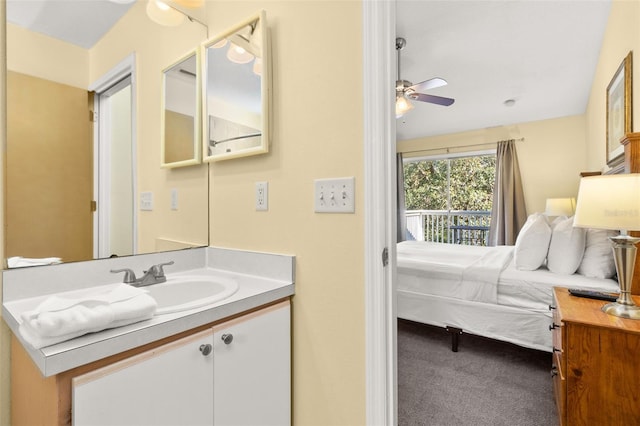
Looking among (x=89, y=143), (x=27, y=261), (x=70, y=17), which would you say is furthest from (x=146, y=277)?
(x=70, y=17)

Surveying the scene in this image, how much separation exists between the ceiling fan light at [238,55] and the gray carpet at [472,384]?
1.89 m

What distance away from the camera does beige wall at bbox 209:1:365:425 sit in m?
1.04

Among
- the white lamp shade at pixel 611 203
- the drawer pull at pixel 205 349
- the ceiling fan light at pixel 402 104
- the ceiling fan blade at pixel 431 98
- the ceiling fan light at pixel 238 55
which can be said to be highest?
the ceiling fan blade at pixel 431 98

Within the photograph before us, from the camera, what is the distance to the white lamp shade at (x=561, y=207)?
3984 mm

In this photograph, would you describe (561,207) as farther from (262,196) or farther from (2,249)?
(2,249)

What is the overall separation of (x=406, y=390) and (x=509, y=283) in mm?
1015

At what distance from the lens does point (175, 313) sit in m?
0.85

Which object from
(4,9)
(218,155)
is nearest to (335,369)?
(218,155)

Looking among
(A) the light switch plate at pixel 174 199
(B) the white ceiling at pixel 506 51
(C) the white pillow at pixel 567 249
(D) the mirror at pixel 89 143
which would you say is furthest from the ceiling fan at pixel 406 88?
(A) the light switch plate at pixel 174 199

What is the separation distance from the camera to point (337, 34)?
3.51 feet

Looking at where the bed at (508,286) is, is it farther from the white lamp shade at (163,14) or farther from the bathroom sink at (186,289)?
the white lamp shade at (163,14)

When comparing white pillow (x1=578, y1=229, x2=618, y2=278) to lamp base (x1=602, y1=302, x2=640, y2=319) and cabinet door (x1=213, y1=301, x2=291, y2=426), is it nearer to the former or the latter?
lamp base (x1=602, y1=302, x2=640, y2=319)

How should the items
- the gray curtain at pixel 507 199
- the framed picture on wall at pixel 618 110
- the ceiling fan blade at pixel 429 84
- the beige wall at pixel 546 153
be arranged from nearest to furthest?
1. the framed picture on wall at pixel 618 110
2. the ceiling fan blade at pixel 429 84
3. the beige wall at pixel 546 153
4. the gray curtain at pixel 507 199

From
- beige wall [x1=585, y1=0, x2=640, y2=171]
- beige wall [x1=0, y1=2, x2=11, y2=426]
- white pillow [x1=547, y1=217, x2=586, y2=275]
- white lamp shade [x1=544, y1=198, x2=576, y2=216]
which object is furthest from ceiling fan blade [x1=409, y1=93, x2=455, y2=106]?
beige wall [x1=0, y1=2, x2=11, y2=426]
